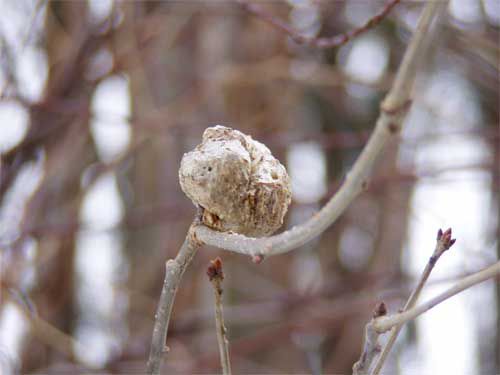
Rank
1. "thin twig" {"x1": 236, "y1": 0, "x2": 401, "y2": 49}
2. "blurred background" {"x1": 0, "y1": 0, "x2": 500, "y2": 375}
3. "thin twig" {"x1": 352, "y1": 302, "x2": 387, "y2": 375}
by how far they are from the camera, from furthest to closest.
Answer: "blurred background" {"x1": 0, "y1": 0, "x2": 500, "y2": 375} < "thin twig" {"x1": 236, "y1": 0, "x2": 401, "y2": 49} < "thin twig" {"x1": 352, "y1": 302, "x2": 387, "y2": 375}

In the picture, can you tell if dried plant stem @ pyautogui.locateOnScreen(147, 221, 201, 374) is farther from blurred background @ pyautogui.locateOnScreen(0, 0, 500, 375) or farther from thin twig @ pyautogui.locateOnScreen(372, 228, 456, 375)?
blurred background @ pyautogui.locateOnScreen(0, 0, 500, 375)

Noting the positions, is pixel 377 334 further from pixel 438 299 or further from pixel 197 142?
pixel 197 142

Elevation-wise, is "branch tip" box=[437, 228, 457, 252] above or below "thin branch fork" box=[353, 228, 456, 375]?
above

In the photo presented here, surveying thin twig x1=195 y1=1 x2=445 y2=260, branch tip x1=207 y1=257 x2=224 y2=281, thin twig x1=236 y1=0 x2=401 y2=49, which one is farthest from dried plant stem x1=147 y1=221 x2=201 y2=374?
thin twig x1=236 y1=0 x2=401 y2=49

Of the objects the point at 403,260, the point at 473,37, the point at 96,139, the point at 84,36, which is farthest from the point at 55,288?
the point at 473,37

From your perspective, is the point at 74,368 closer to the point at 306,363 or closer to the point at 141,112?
the point at 141,112

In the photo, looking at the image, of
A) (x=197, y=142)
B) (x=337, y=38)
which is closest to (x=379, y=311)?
(x=337, y=38)
